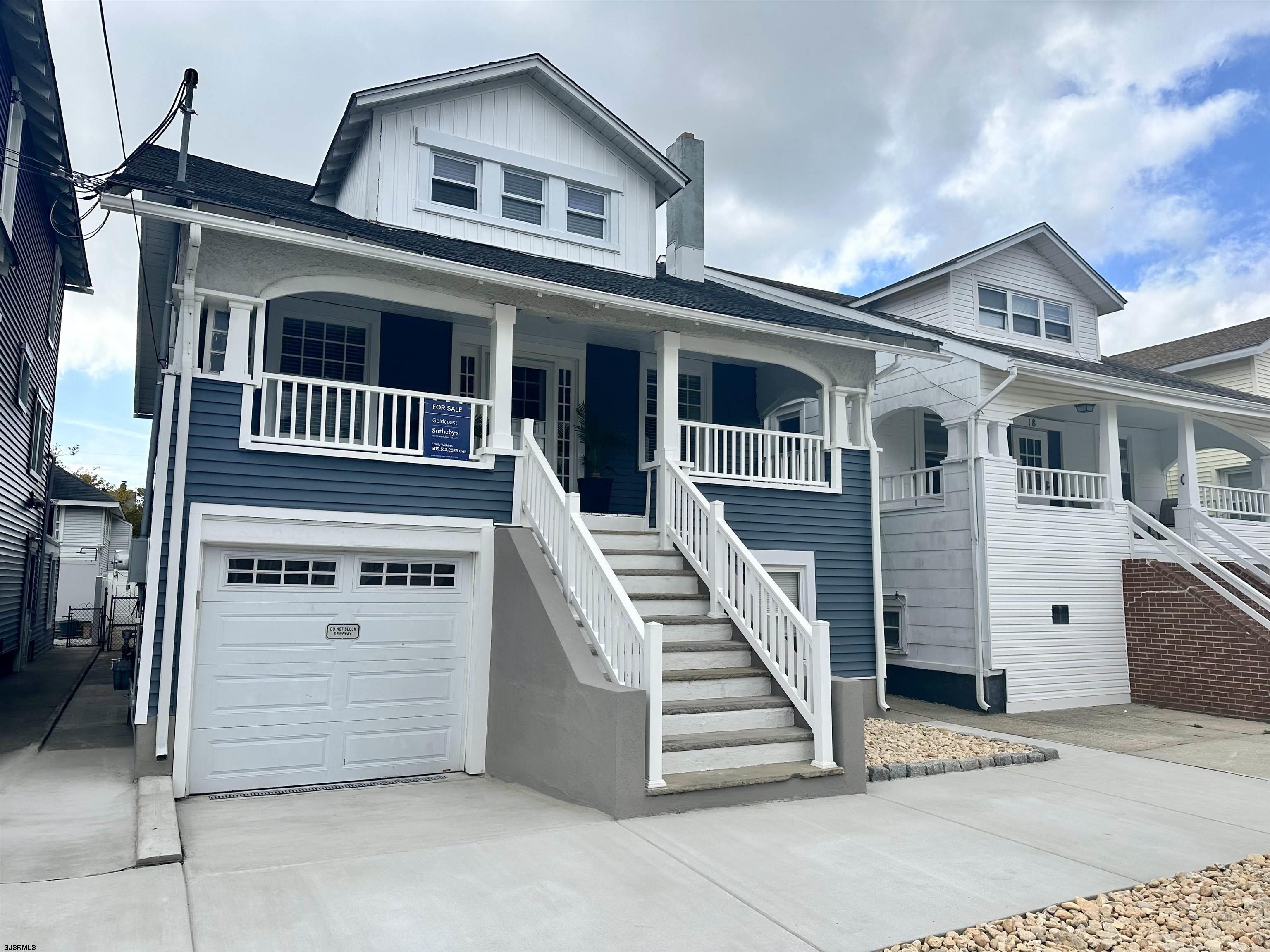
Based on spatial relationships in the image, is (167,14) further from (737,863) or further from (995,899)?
(995,899)

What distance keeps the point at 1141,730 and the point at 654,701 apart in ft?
24.0

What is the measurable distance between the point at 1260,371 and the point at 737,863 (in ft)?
61.9

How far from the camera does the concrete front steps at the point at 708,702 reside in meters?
6.29

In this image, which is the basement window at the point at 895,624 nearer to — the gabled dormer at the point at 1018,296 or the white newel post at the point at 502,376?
the gabled dormer at the point at 1018,296

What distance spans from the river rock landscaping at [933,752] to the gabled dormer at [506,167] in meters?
6.64

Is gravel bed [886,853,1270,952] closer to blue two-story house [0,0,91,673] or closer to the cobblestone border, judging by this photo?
the cobblestone border

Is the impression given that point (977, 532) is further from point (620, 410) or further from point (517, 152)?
point (517, 152)

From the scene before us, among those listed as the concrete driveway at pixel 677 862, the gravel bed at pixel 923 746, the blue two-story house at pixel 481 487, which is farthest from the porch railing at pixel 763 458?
the concrete driveway at pixel 677 862

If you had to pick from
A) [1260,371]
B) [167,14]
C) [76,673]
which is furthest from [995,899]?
[1260,371]

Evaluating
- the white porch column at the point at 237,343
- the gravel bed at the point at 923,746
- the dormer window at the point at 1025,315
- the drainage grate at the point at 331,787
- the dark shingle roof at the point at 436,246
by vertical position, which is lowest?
the drainage grate at the point at 331,787

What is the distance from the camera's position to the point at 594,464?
10.7m

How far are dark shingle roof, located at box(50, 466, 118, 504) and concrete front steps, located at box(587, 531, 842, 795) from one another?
24452 millimetres

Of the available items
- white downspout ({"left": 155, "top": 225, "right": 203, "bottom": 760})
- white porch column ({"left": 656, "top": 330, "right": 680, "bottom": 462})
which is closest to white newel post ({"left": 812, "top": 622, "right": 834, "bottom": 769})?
white porch column ({"left": 656, "top": 330, "right": 680, "bottom": 462})

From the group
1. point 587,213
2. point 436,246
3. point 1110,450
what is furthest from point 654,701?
point 1110,450
